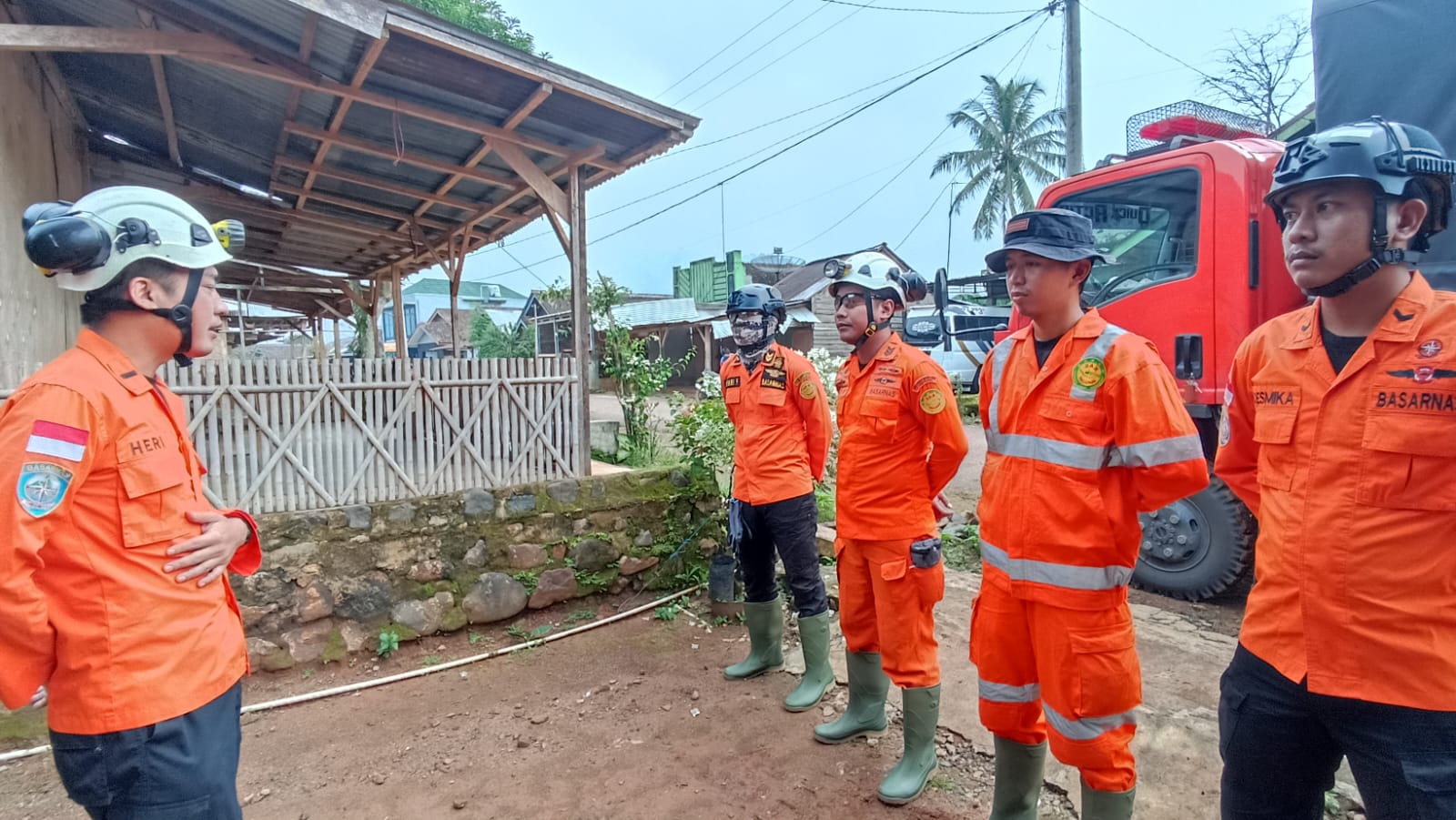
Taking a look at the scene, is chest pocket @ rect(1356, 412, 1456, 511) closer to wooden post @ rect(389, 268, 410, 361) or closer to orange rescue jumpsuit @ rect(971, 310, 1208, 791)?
orange rescue jumpsuit @ rect(971, 310, 1208, 791)

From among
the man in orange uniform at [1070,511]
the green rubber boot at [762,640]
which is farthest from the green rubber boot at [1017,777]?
the green rubber boot at [762,640]

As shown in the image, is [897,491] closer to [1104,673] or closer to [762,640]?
[1104,673]

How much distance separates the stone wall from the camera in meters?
3.96

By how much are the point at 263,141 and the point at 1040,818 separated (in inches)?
270

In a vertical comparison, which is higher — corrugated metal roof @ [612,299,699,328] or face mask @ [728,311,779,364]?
corrugated metal roof @ [612,299,699,328]

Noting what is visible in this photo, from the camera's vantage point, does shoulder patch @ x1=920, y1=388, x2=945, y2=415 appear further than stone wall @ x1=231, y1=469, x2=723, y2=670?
No

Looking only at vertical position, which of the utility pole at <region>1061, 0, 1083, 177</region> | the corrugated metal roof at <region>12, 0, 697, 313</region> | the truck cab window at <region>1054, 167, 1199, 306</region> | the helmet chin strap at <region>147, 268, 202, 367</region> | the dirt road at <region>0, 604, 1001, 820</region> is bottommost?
the dirt road at <region>0, 604, 1001, 820</region>

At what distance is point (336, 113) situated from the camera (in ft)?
15.5

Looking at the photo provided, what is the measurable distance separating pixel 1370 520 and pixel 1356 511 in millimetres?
27

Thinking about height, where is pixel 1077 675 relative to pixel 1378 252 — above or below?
below

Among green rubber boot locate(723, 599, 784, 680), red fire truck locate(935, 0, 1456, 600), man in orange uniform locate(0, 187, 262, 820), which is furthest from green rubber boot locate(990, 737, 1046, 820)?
red fire truck locate(935, 0, 1456, 600)

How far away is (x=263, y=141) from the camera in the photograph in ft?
18.9

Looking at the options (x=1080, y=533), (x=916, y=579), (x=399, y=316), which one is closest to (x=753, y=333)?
(x=916, y=579)

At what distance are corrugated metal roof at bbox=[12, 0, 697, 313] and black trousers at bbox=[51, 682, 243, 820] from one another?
3.32 m
